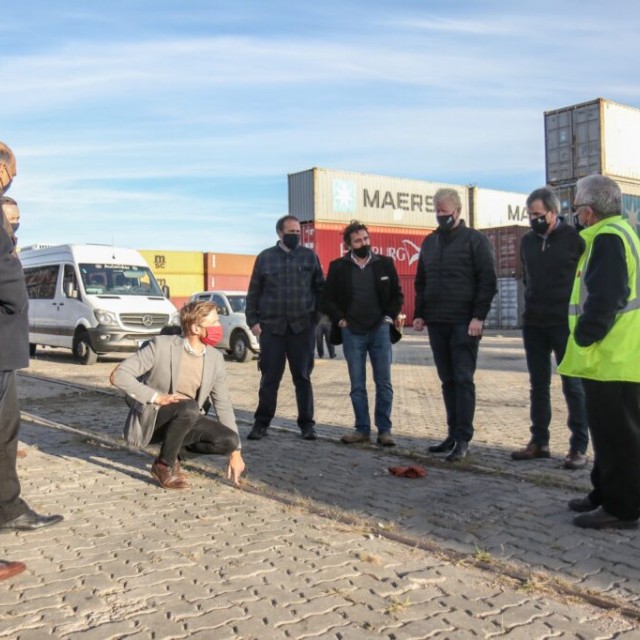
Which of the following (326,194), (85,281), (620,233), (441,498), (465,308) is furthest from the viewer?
(326,194)

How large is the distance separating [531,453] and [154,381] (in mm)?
3029

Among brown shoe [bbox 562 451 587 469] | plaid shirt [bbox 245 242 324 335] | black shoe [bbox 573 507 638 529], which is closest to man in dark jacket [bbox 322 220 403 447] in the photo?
plaid shirt [bbox 245 242 324 335]

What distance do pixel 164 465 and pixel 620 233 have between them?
3230 millimetres

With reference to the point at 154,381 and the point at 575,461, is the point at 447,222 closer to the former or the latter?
the point at 575,461

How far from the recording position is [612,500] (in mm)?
4250

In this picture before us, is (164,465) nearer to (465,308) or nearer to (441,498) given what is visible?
(441,498)

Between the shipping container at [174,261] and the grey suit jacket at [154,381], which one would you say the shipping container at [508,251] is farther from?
the grey suit jacket at [154,381]

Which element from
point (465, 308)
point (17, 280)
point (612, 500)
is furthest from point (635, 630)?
point (465, 308)

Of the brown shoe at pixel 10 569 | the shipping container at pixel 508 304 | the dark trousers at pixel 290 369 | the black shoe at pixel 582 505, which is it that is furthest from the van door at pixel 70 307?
the shipping container at pixel 508 304

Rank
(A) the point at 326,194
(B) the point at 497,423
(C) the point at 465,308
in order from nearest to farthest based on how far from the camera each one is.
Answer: (C) the point at 465,308, (B) the point at 497,423, (A) the point at 326,194

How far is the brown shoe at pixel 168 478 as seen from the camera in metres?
5.27

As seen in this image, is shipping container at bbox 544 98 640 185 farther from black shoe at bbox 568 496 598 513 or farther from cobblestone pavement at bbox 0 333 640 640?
black shoe at bbox 568 496 598 513

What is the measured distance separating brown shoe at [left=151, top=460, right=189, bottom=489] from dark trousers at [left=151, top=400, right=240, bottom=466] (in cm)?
4

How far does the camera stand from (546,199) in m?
6.04
